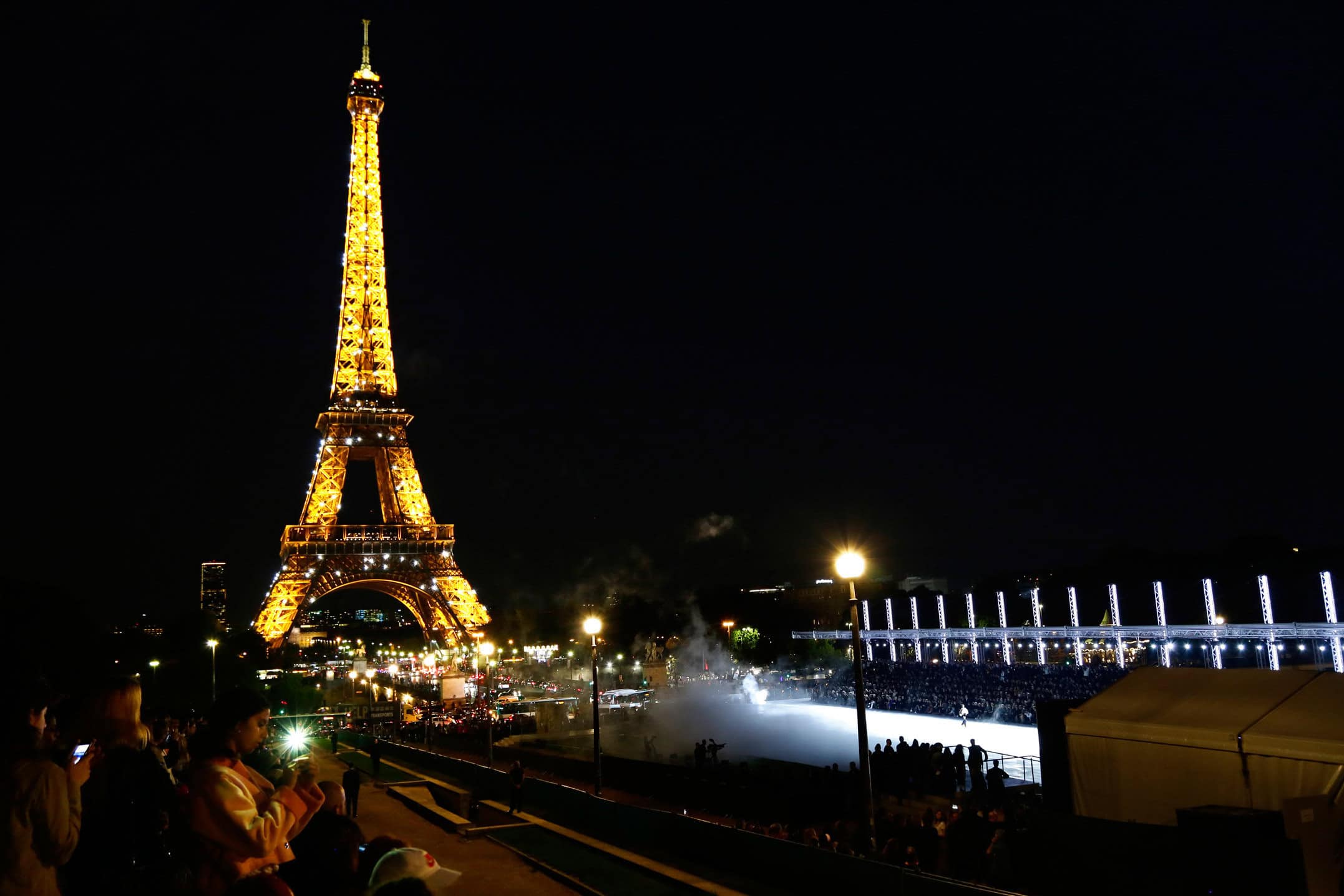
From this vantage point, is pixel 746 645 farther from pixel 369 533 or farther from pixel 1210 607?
pixel 1210 607

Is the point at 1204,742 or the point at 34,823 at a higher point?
the point at 34,823

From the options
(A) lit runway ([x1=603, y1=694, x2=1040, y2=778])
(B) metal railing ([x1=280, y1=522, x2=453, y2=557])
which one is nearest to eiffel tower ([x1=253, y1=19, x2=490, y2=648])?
(B) metal railing ([x1=280, y1=522, x2=453, y2=557])

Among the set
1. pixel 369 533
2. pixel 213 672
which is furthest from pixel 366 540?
pixel 213 672

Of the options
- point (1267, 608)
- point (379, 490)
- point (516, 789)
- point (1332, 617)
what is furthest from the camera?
point (379, 490)

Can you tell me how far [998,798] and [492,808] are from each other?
10242mm

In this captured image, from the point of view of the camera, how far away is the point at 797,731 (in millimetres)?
35406

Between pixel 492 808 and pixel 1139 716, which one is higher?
pixel 1139 716

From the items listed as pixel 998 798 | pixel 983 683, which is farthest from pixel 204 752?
pixel 983 683

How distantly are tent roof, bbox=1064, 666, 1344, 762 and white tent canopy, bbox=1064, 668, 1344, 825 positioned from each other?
0.01 meters

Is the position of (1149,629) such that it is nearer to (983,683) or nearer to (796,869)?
(983,683)

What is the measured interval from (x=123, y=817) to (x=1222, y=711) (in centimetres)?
1164

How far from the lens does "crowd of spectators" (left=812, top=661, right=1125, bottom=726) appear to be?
3478cm

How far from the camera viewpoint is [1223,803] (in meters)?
11.2

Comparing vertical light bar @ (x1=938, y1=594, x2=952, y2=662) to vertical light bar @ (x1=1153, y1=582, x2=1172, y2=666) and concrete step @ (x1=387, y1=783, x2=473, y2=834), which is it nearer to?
vertical light bar @ (x1=1153, y1=582, x2=1172, y2=666)
